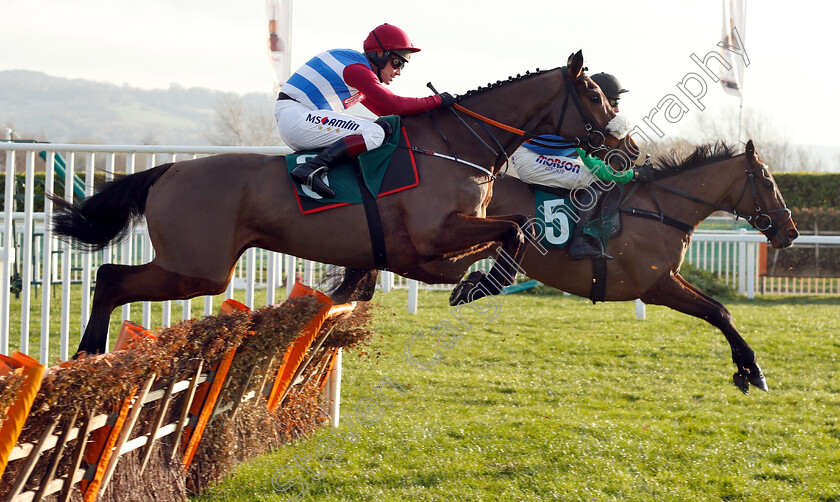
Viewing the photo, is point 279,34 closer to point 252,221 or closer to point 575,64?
point 575,64

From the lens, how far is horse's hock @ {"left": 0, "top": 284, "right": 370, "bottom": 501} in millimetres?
2330

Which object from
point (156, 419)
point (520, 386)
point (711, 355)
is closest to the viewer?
point (156, 419)

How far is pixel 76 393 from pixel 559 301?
9055mm

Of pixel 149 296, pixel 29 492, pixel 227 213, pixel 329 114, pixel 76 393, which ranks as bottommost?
pixel 29 492

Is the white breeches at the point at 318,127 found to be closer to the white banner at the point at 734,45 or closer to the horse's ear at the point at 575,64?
the horse's ear at the point at 575,64

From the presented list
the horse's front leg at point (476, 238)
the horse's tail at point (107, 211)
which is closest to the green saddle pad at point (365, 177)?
the horse's front leg at point (476, 238)

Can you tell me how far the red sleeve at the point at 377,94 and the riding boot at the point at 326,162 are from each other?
0.65 feet

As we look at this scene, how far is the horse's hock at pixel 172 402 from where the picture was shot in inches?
91.7

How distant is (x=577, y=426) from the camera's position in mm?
5184

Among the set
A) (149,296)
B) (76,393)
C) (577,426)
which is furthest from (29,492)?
(577,426)

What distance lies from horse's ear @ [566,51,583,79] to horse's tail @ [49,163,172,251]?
196 cm

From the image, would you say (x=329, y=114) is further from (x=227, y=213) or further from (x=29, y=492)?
(x=29, y=492)

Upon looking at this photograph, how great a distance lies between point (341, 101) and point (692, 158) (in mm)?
2506

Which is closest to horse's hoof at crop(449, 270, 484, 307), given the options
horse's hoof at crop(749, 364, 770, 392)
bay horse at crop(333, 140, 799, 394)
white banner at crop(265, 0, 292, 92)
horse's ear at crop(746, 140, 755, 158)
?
bay horse at crop(333, 140, 799, 394)
